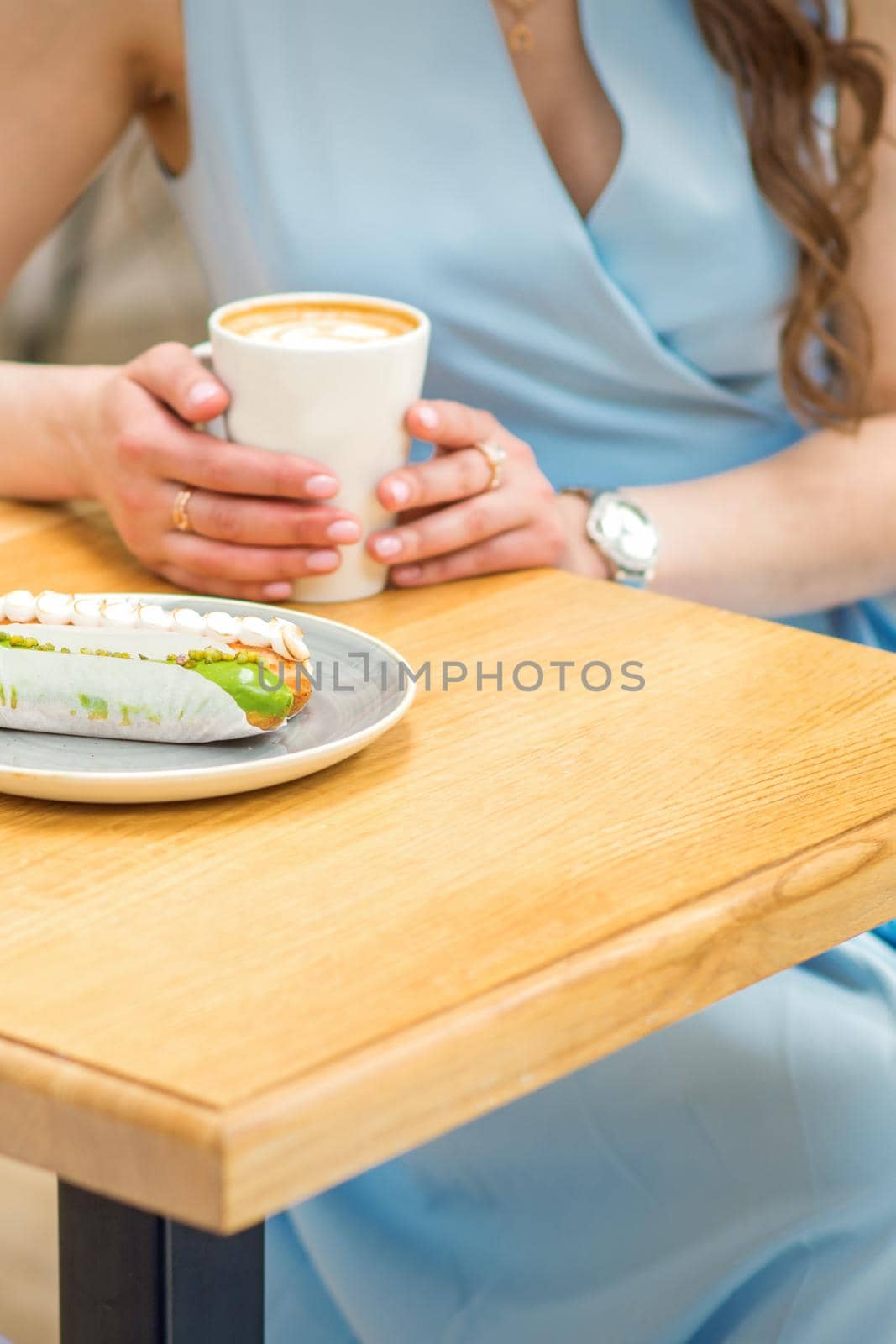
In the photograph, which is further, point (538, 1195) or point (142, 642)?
point (538, 1195)

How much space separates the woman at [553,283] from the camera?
88 centimetres

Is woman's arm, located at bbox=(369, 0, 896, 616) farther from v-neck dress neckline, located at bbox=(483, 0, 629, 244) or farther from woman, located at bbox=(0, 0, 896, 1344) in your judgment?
v-neck dress neckline, located at bbox=(483, 0, 629, 244)

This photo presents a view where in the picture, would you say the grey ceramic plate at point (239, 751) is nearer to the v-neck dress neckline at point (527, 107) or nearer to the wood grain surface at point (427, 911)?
the wood grain surface at point (427, 911)

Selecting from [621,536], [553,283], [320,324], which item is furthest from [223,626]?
[553,283]

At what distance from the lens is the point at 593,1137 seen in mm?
836

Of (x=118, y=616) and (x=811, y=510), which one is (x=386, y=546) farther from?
(x=811, y=510)

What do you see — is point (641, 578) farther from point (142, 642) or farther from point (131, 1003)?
point (131, 1003)

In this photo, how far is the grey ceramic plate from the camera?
539mm

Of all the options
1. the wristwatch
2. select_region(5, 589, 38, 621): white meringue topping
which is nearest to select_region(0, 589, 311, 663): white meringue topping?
select_region(5, 589, 38, 621): white meringue topping

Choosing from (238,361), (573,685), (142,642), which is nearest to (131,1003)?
(142,642)

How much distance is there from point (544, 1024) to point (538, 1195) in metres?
0.48

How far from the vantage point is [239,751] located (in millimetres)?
589

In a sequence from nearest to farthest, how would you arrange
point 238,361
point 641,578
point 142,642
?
point 142,642 < point 238,361 < point 641,578

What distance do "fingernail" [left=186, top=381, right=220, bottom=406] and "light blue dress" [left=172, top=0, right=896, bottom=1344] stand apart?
32cm
